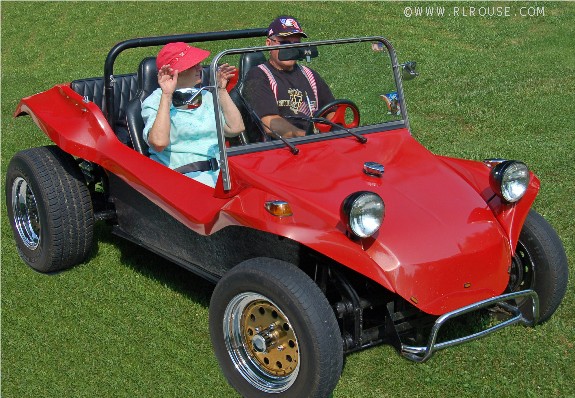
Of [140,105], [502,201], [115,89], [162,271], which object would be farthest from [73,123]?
[502,201]

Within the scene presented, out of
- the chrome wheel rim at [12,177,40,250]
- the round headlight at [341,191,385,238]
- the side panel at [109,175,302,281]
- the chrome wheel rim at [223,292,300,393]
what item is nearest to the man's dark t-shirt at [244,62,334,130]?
the side panel at [109,175,302,281]

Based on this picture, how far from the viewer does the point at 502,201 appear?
4.13 meters

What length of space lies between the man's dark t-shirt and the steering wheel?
0.05m

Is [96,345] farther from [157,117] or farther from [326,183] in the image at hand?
[326,183]

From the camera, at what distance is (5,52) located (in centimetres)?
1477

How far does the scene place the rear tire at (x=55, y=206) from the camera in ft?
16.6

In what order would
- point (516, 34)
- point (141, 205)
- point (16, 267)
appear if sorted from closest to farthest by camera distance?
point (141, 205)
point (16, 267)
point (516, 34)

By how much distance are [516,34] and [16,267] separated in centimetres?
950

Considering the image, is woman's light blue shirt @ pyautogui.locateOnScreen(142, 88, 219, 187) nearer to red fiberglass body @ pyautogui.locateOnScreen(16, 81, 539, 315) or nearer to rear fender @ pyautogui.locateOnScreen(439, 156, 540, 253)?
red fiberglass body @ pyautogui.locateOnScreen(16, 81, 539, 315)

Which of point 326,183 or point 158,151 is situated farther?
point 158,151

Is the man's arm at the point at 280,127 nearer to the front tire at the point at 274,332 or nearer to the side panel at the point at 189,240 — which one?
the side panel at the point at 189,240

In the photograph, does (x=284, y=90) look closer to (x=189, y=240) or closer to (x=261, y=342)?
(x=189, y=240)

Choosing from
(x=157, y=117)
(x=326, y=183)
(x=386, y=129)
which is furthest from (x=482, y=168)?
(x=157, y=117)

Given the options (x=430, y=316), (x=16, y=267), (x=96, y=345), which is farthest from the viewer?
(x=16, y=267)
